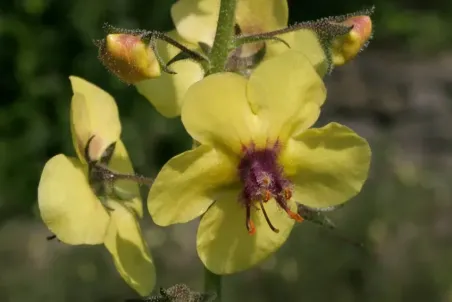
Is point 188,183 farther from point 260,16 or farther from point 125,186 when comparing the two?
point 260,16

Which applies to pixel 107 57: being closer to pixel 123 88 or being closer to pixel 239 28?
pixel 239 28

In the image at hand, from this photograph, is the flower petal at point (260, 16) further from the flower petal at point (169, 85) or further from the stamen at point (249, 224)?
the stamen at point (249, 224)

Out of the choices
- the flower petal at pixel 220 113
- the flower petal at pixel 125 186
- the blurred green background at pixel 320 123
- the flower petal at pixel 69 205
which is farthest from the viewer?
the blurred green background at pixel 320 123

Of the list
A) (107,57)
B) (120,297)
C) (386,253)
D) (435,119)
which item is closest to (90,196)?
(107,57)

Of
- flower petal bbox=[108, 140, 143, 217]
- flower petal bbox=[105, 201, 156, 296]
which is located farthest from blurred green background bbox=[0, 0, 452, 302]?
flower petal bbox=[105, 201, 156, 296]

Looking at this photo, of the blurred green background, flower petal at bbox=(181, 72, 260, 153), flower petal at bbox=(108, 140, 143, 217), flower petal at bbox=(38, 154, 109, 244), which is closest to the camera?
flower petal at bbox=(181, 72, 260, 153)

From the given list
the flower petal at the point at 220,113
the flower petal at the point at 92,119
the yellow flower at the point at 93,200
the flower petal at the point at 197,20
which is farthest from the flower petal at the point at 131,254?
the flower petal at the point at 197,20

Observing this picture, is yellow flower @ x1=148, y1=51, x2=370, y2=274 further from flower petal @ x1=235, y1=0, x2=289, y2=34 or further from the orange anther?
flower petal @ x1=235, y1=0, x2=289, y2=34
